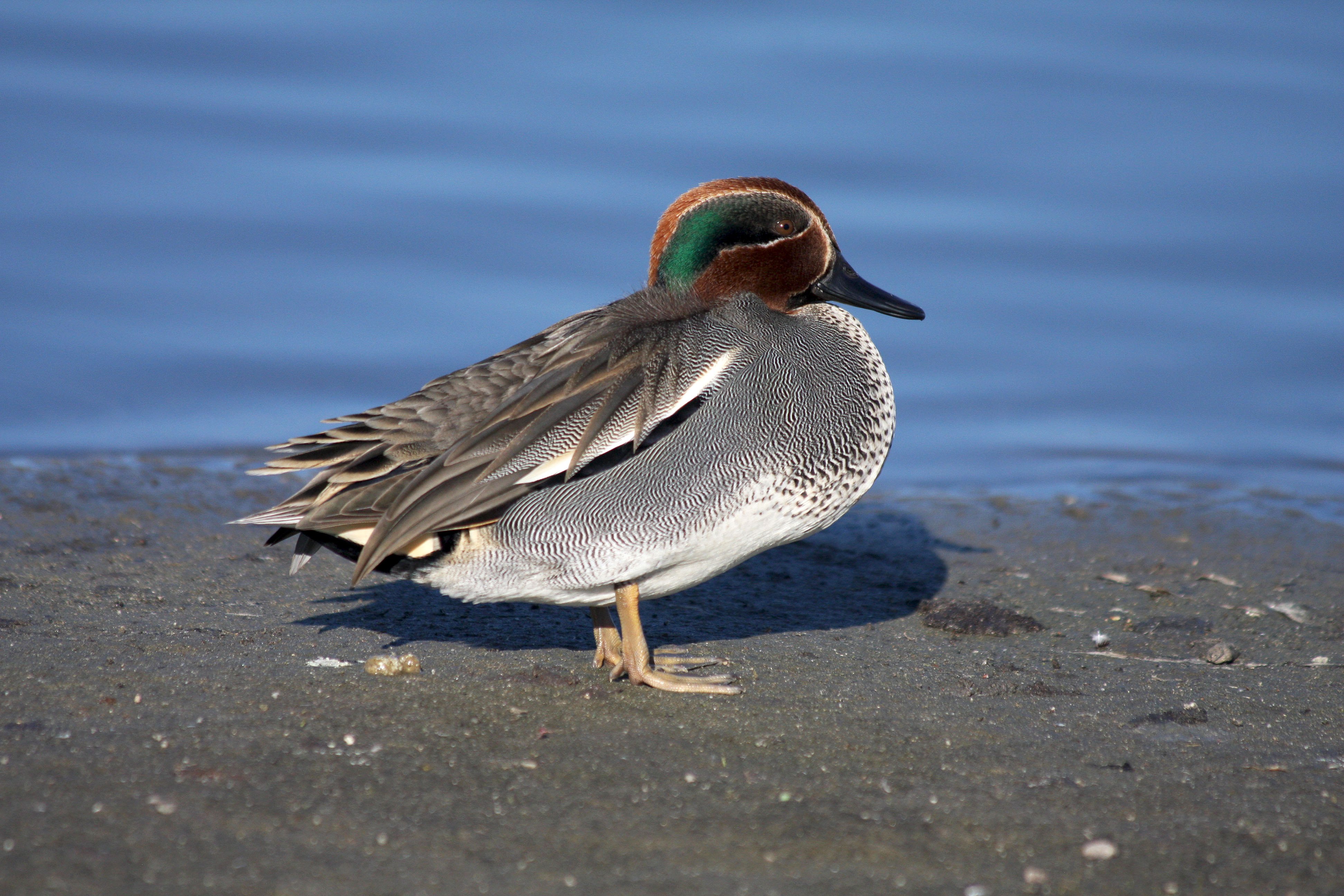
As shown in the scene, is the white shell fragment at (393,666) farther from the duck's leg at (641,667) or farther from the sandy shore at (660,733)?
the duck's leg at (641,667)

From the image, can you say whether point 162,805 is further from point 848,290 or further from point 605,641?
point 848,290

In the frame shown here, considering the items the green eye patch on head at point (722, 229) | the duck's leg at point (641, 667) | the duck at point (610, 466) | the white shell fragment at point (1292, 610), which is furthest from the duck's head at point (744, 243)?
the white shell fragment at point (1292, 610)

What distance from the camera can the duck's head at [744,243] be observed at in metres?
4.40

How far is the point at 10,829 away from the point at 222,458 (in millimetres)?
4504

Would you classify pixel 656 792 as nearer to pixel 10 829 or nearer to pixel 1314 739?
pixel 10 829

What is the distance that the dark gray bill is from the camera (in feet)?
15.2

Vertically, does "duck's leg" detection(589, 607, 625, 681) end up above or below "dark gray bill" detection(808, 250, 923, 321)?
below

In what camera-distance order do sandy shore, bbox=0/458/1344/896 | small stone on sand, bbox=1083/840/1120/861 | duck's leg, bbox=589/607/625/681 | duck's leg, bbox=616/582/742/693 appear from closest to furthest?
sandy shore, bbox=0/458/1344/896 < small stone on sand, bbox=1083/840/1120/861 < duck's leg, bbox=616/582/742/693 < duck's leg, bbox=589/607/625/681

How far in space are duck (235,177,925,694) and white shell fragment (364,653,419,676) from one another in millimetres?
259

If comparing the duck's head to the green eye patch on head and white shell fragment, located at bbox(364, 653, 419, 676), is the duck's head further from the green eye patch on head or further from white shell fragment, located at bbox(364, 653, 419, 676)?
white shell fragment, located at bbox(364, 653, 419, 676)

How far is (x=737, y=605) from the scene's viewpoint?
5.07m

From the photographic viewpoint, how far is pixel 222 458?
6941 millimetres

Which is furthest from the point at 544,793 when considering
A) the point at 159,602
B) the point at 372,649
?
the point at 159,602

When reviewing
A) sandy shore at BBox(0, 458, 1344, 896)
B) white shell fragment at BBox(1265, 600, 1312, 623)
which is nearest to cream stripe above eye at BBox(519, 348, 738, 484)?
sandy shore at BBox(0, 458, 1344, 896)
